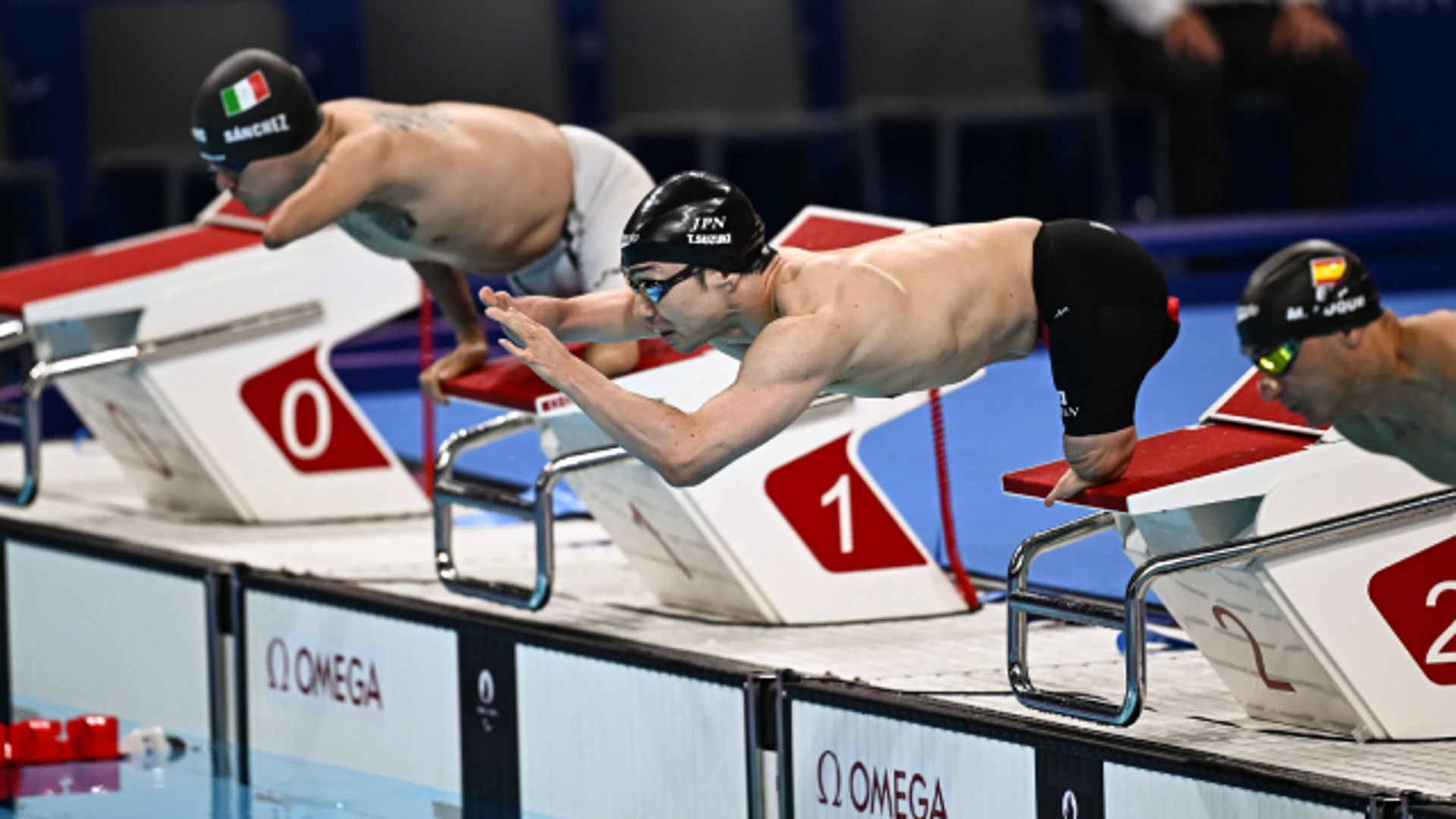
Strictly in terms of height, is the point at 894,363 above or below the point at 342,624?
above

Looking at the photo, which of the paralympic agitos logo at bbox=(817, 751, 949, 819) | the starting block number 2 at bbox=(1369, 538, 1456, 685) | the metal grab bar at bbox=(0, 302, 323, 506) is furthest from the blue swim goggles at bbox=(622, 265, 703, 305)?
the metal grab bar at bbox=(0, 302, 323, 506)

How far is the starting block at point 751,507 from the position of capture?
5.42 meters

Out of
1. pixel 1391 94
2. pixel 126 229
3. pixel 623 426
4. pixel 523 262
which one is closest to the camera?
pixel 623 426

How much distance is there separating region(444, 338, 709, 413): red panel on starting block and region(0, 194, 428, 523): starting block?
1254 millimetres

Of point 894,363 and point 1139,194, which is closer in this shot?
point 894,363

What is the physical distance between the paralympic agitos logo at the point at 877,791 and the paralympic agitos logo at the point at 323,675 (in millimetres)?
1444

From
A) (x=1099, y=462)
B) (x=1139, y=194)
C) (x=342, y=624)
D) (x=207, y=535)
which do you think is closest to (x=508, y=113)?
(x=342, y=624)

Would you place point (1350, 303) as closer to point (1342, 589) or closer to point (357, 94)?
point (1342, 589)

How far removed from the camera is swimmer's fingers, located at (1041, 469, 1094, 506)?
4.23 metres

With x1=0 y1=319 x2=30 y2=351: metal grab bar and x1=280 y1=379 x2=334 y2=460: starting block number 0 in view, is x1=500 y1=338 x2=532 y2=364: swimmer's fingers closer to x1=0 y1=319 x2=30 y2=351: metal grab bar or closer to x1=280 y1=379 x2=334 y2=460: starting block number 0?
x1=0 y1=319 x2=30 y2=351: metal grab bar

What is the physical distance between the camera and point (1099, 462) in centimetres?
426

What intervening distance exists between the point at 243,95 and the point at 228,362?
1479mm

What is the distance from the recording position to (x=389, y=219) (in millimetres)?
5672

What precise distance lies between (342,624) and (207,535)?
3.54 feet
